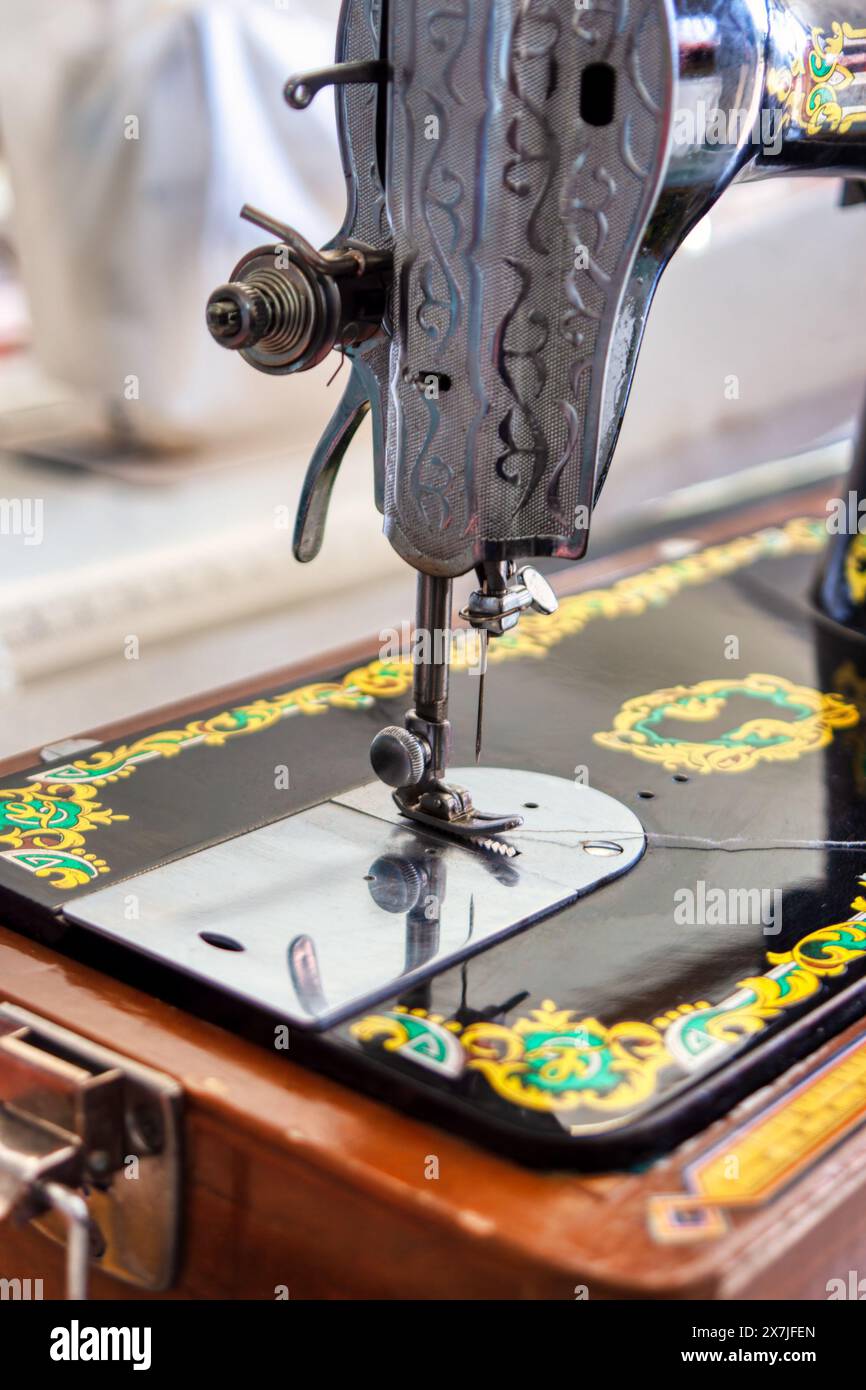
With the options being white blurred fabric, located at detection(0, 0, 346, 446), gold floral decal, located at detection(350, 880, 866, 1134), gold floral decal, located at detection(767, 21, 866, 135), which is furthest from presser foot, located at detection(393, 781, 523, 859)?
white blurred fabric, located at detection(0, 0, 346, 446)

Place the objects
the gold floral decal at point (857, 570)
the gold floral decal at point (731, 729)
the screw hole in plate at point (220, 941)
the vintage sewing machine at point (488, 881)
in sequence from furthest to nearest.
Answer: the gold floral decal at point (857, 570) → the gold floral decal at point (731, 729) → the screw hole in plate at point (220, 941) → the vintage sewing machine at point (488, 881)

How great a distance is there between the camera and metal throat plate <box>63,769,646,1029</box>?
2.70ft

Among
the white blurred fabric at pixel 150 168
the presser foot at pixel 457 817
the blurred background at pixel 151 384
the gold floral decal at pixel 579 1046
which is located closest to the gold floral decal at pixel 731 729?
the presser foot at pixel 457 817

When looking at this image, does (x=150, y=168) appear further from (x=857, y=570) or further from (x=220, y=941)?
(x=220, y=941)

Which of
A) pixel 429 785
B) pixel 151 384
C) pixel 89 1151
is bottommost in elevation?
pixel 89 1151

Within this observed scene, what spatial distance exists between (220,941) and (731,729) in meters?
0.48

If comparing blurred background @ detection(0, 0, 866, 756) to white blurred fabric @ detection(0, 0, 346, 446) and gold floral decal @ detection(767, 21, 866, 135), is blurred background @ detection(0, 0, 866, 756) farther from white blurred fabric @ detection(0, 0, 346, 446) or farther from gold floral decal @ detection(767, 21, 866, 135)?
gold floral decal @ detection(767, 21, 866, 135)

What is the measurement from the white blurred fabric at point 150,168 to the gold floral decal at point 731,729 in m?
0.61

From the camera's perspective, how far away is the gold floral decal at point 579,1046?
2.46 feet

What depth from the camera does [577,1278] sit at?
0.66 metres

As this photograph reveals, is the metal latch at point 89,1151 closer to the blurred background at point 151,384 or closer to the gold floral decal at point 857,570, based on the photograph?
the blurred background at point 151,384

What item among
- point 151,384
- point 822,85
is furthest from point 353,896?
point 151,384

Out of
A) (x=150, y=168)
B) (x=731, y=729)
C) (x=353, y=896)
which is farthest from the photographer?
(x=150, y=168)

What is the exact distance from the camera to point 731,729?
46.3 inches
